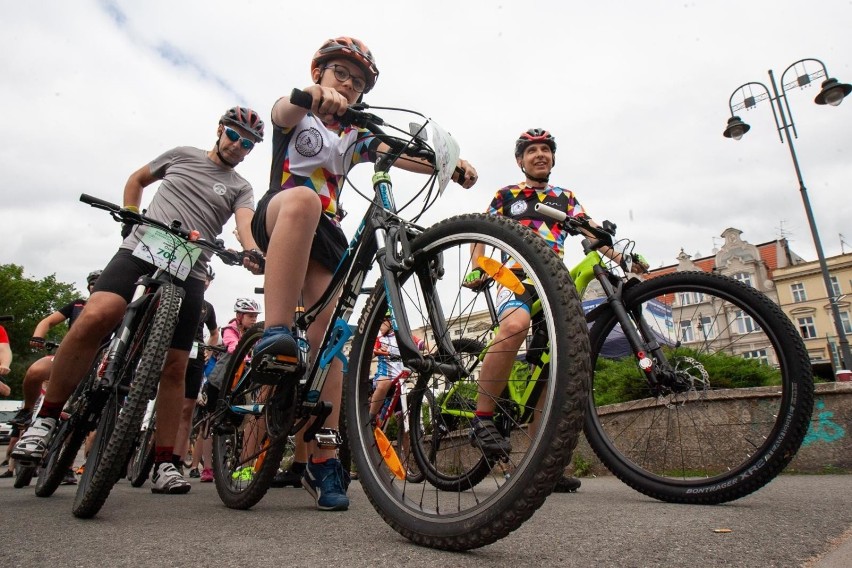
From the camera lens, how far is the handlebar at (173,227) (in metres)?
2.74

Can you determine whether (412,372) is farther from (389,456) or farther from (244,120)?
(244,120)

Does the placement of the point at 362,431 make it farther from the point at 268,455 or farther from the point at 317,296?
the point at 317,296

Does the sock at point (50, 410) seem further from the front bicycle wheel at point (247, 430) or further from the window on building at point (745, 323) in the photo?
the window on building at point (745, 323)

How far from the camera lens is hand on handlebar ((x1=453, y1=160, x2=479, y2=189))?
2.49 metres

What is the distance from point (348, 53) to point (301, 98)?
0.85 m

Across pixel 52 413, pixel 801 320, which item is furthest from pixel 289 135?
pixel 801 320

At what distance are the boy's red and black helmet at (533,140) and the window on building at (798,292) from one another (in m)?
46.7

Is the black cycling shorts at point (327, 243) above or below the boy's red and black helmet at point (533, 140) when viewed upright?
below

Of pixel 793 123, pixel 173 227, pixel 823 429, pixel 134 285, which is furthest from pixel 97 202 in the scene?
pixel 793 123

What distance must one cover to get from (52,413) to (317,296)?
1.52 m

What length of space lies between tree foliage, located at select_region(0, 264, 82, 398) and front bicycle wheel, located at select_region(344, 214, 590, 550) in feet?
162

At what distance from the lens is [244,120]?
3854mm

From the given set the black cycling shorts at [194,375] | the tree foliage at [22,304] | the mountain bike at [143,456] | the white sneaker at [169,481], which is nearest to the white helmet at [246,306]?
the black cycling shorts at [194,375]

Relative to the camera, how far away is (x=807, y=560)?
129cm
